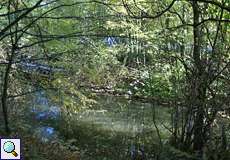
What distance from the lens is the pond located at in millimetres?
10242

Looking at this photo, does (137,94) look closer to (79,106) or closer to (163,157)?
(79,106)

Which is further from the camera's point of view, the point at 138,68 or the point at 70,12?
the point at 138,68

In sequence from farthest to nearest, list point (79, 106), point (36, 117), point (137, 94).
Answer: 1. point (137, 94)
2. point (36, 117)
3. point (79, 106)

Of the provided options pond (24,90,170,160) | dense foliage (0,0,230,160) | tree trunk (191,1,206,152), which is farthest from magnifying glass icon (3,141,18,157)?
tree trunk (191,1,206,152)

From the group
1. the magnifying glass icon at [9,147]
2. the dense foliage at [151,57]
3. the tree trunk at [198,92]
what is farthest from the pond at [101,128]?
the magnifying glass icon at [9,147]

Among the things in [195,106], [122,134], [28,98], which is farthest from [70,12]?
[28,98]

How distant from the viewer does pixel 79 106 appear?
449 inches

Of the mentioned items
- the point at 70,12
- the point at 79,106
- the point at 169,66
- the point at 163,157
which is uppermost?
the point at 70,12

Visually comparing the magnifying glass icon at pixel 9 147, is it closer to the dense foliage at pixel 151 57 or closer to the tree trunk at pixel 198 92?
the dense foliage at pixel 151 57

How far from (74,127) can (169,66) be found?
3645 mm

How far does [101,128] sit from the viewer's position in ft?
42.3

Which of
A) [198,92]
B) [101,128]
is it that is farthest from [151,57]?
[101,128]

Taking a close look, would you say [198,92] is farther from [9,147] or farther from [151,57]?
[9,147]

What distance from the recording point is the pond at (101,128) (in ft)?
33.6
